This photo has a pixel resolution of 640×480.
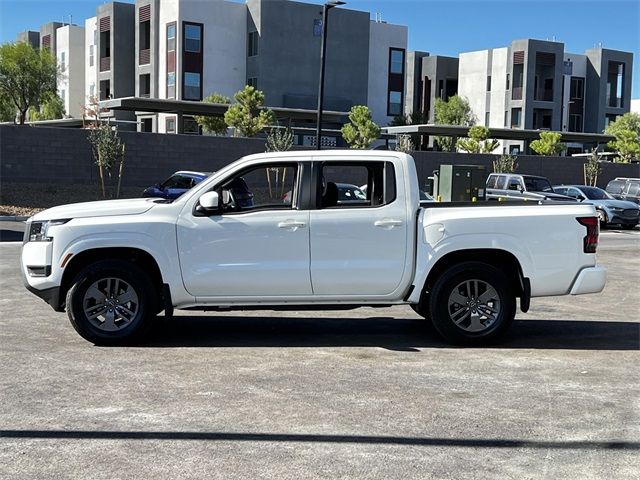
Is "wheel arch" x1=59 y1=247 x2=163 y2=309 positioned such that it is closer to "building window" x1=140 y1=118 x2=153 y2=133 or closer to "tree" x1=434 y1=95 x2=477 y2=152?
"building window" x1=140 y1=118 x2=153 y2=133

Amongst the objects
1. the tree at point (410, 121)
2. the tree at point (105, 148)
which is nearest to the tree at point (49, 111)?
the tree at point (410, 121)

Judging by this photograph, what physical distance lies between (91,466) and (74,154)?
26.0 m

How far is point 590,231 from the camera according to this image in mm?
8070

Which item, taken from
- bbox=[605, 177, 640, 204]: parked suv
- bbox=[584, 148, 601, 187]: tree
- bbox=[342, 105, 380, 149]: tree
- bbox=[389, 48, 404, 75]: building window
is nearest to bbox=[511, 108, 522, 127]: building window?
bbox=[389, 48, 404, 75]: building window

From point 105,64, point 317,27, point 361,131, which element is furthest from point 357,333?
point 105,64

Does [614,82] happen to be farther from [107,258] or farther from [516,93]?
[107,258]

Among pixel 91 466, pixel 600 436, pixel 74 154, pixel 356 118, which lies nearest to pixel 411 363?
pixel 600 436

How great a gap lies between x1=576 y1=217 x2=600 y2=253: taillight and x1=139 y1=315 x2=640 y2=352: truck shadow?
1.07m

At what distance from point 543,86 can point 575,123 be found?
6.61 meters

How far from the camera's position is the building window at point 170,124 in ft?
176

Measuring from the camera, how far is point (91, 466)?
4625 millimetres

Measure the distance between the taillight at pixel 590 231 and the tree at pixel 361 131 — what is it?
3578 cm

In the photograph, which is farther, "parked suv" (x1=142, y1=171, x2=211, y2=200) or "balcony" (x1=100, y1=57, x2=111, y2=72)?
"balcony" (x1=100, y1=57, x2=111, y2=72)

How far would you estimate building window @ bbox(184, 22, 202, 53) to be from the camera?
5425 centimetres
